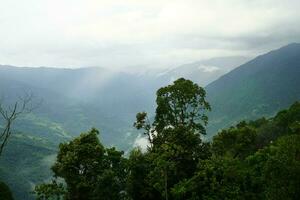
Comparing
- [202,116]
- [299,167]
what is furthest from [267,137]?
[299,167]

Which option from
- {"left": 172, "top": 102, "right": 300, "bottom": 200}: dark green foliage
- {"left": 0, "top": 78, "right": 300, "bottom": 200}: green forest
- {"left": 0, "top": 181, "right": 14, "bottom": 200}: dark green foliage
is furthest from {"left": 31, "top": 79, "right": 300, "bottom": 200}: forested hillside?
{"left": 0, "top": 181, "right": 14, "bottom": 200}: dark green foliage

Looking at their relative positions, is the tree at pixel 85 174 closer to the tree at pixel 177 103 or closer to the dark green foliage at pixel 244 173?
the tree at pixel 177 103

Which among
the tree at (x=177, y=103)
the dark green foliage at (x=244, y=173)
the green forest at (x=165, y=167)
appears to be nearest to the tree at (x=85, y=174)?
the green forest at (x=165, y=167)

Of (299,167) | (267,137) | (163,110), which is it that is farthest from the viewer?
(267,137)

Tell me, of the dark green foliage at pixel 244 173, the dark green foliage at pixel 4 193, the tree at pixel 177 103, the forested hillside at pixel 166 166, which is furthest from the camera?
the tree at pixel 177 103

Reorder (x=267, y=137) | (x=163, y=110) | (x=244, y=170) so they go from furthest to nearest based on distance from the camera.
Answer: (x=267, y=137), (x=163, y=110), (x=244, y=170)

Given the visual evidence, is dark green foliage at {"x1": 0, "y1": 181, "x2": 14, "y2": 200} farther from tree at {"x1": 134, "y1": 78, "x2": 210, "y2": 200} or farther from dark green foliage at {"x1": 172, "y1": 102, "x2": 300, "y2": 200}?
dark green foliage at {"x1": 172, "y1": 102, "x2": 300, "y2": 200}

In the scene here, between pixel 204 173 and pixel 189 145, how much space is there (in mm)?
9601

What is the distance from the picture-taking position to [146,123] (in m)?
70.9

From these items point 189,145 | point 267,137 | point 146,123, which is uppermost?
point 146,123

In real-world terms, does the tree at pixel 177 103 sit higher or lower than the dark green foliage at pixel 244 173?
higher

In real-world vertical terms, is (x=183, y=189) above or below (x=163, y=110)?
below

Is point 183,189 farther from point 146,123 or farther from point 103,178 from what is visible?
point 146,123

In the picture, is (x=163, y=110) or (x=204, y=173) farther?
(x=163, y=110)
